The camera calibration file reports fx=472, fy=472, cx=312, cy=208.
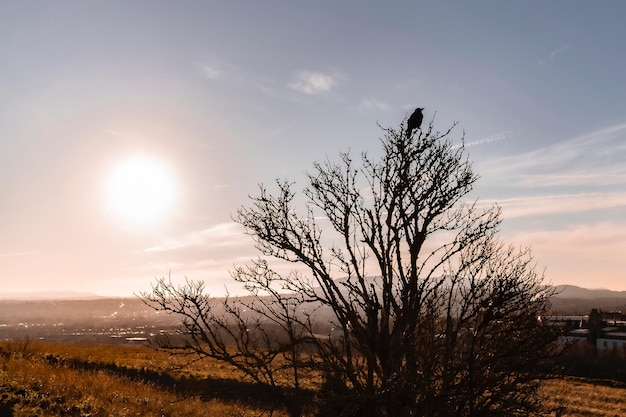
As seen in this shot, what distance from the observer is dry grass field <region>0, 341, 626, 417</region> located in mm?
15352

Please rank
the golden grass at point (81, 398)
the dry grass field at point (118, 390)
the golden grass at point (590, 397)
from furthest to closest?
the golden grass at point (590, 397) → the dry grass field at point (118, 390) → the golden grass at point (81, 398)

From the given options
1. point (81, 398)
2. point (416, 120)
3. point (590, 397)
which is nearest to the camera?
point (416, 120)

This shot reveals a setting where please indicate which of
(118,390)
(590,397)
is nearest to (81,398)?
(118,390)

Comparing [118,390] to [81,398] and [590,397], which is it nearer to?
[81,398]

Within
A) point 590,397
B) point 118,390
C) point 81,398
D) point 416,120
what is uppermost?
point 416,120

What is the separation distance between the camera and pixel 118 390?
19391mm

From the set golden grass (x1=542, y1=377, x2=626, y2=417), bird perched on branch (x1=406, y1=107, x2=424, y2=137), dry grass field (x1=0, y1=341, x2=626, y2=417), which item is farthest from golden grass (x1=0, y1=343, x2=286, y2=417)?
golden grass (x1=542, y1=377, x2=626, y2=417)

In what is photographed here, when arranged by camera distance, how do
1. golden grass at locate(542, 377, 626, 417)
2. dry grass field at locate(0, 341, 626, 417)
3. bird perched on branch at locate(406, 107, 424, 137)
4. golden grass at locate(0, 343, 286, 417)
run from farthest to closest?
golden grass at locate(542, 377, 626, 417) → dry grass field at locate(0, 341, 626, 417) → golden grass at locate(0, 343, 286, 417) → bird perched on branch at locate(406, 107, 424, 137)

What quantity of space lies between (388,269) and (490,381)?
2.96 metres

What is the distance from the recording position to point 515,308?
10070 millimetres

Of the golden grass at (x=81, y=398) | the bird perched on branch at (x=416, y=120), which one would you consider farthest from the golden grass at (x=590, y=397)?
the bird perched on branch at (x=416, y=120)

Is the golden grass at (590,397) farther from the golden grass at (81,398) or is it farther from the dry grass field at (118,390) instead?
the golden grass at (81,398)

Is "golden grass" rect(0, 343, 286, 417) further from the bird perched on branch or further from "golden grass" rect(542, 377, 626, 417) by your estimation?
"golden grass" rect(542, 377, 626, 417)

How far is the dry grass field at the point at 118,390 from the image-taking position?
15.4m
